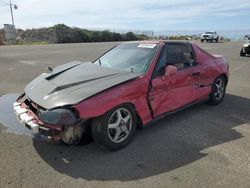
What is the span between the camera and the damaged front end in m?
3.54

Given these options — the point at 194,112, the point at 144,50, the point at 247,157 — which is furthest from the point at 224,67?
the point at 247,157

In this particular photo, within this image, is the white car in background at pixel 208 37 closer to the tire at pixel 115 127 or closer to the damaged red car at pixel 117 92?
the damaged red car at pixel 117 92

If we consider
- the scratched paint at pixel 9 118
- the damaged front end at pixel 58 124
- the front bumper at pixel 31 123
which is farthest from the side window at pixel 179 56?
the scratched paint at pixel 9 118

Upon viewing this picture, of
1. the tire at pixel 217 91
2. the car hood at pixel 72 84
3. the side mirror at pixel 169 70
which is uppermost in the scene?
the side mirror at pixel 169 70

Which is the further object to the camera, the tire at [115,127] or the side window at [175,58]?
the side window at [175,58]

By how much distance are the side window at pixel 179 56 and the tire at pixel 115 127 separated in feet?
4.38

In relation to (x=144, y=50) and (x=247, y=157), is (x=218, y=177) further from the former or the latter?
(x=144, y=50)

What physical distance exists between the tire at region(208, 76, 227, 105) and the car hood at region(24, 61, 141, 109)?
239cm

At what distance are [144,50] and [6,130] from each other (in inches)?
101

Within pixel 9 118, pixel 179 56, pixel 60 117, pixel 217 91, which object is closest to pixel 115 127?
pixel 60 117

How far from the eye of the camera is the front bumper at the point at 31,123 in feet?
11.9

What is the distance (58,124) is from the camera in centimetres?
355

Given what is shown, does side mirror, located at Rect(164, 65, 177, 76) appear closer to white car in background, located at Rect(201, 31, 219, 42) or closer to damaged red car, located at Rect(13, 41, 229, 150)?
damaged red car, located at Rect(13, 41, 229, 150)

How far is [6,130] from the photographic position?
190 inches
